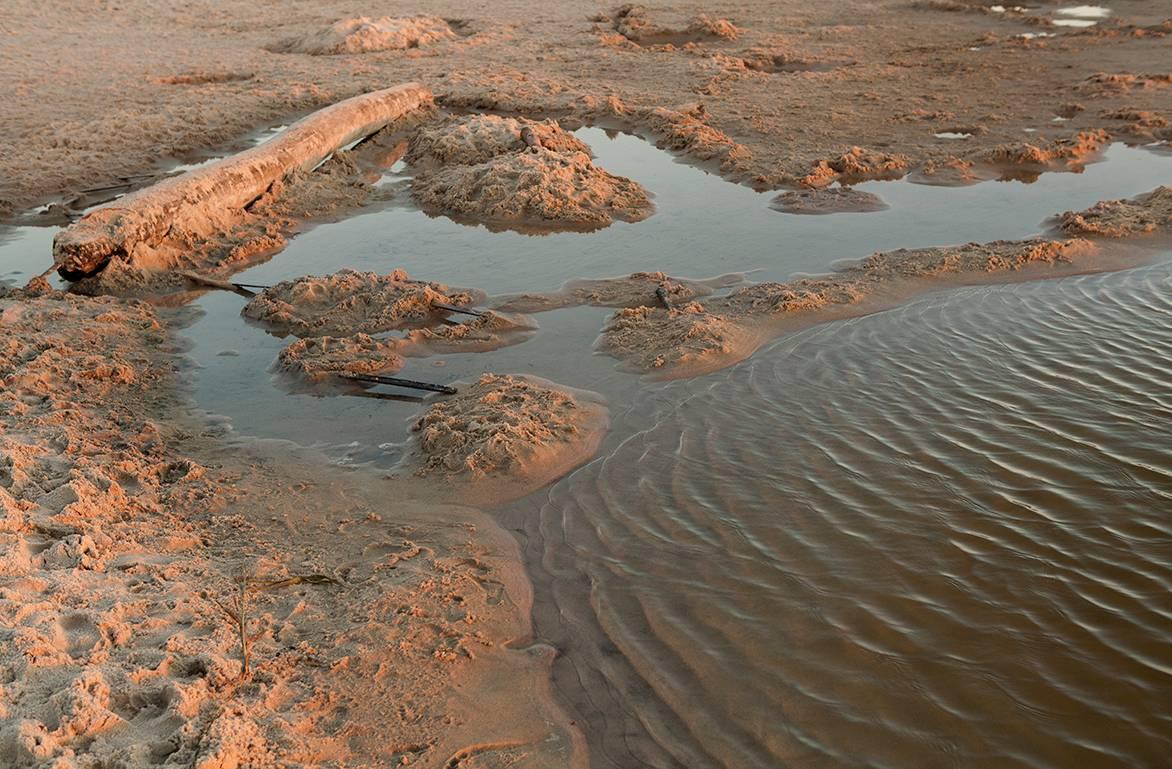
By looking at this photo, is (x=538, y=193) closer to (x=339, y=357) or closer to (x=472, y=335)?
(x=472, y=335)

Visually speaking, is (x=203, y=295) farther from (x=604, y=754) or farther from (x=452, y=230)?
(x=604, y=754)

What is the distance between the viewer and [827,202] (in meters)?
9.94

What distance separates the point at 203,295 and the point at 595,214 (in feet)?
12.9

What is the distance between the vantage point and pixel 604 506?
16.9 feet

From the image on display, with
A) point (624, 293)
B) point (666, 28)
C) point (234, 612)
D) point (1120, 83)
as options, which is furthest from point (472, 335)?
point (666, 28)

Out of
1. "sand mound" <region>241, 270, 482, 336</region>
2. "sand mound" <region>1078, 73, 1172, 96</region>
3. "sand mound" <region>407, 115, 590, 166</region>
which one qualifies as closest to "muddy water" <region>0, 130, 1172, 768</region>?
"sand mound" <region>241, 270, 482, 336</region>

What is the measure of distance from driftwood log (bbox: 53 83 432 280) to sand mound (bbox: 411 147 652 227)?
1618mm

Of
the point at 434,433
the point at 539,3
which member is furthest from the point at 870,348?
the point at 539,3

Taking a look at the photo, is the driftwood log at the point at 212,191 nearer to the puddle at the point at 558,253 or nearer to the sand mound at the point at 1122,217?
the puddle at the point at 558,253

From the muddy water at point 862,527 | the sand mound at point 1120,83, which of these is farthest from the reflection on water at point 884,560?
the sand mound at point 1120,83

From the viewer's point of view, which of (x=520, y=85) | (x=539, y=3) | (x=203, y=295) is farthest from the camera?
(x=539, y=3)

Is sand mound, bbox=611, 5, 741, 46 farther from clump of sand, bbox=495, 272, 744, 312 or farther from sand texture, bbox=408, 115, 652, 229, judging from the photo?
clump of sand, bbox=495, 272, 744, 312

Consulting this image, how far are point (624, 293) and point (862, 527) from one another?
374cm

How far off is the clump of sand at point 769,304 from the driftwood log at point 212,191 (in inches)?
177
